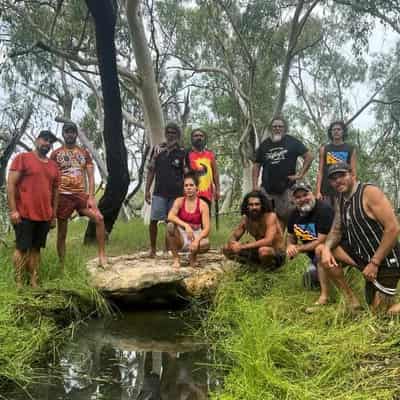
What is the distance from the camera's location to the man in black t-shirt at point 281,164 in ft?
19.2

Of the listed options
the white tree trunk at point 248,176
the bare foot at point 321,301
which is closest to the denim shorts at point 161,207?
the bare foot at point 321,301

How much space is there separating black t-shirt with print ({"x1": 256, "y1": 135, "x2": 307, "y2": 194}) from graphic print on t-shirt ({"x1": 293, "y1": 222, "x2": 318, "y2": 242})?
1.29 meters

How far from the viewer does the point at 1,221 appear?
6.96 m

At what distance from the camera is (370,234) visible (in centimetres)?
364

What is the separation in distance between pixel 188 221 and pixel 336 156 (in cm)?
181

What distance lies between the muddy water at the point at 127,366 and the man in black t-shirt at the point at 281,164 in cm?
192

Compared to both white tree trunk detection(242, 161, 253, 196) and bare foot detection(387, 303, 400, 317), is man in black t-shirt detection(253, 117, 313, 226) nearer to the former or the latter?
bare foot detection(387, 303, 400, 317)

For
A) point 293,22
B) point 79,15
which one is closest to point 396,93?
point 293,22

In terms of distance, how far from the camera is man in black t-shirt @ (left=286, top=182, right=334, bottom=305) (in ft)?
14.6

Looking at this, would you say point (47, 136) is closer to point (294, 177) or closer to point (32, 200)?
point (32, 200)

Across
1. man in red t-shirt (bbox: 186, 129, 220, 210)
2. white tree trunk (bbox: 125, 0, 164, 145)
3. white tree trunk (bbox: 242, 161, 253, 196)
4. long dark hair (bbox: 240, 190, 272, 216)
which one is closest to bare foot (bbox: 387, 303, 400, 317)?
long dark hair (bbox: 240, 190, 272, 216)

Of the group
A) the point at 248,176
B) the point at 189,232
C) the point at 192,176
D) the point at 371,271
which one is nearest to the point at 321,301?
the point at 371,271

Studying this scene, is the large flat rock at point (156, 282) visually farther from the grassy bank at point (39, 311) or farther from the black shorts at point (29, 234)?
the black shorts at point (29, 234)

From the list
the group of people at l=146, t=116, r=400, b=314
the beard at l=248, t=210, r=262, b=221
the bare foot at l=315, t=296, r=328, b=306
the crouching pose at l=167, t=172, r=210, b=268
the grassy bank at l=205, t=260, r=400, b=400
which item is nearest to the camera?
the grassy bank at l=205, t=260, r=400, b=400
